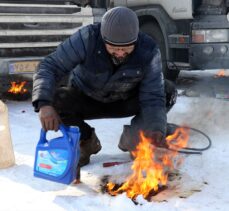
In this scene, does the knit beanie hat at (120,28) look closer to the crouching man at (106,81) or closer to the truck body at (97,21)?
the crouching man at (106,81)

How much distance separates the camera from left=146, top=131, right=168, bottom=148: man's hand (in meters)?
3.32

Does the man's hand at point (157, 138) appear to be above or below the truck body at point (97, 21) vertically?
below

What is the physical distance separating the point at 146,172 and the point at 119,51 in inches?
36.1

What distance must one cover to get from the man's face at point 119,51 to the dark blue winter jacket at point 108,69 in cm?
9

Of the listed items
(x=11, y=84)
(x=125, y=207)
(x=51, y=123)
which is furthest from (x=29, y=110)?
(x=125, y=207)

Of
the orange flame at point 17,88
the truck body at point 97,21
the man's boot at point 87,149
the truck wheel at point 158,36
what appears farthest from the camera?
the truck wheel at point 158,36

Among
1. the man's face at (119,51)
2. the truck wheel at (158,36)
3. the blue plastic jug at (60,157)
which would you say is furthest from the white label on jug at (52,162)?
the truck wheel at (158,36)

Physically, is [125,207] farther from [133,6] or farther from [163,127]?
[133,6]

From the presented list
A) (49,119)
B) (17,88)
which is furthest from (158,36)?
(49,119)

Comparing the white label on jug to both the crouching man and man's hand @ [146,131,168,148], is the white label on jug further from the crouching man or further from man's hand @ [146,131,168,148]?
man's hand @ [146,131,168,148]

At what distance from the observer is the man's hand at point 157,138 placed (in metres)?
3.32

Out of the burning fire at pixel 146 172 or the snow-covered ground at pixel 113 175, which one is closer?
the snow-covered ground at pixel 113 175

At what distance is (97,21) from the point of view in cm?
649

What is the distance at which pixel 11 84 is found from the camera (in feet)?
22.2
